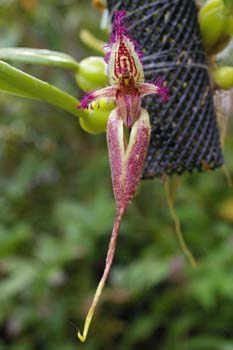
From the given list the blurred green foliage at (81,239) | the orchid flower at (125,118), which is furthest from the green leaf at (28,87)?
the blurred green foliage at (81,239)

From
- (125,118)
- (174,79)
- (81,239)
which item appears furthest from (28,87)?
(81,239)

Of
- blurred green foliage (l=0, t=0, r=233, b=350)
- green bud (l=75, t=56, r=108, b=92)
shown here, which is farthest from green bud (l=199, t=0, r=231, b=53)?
blurred green foliage (l=0, t=0, r=233, b=350)

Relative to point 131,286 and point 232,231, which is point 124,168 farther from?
point 232,231

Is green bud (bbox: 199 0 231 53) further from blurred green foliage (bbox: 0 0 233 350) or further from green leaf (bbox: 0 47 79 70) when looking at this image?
blurred green foliage (bbox: 0 0 233 350)

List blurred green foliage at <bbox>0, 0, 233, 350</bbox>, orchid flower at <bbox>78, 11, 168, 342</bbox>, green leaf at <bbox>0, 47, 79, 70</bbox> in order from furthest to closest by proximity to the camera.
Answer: blurred green foliage at <bbox>0, 0, 233, 350</bbox>
green leaf at <bbox>0, 47, 79, 70</bbox>
orchid flower at <bbox>78, 11, 168, 342</bbox>

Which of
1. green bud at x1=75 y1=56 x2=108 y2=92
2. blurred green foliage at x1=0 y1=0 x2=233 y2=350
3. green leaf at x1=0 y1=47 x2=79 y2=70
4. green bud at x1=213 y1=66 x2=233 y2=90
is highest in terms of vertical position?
green leaf at x1=0 y1=47 x2=79 y2=70

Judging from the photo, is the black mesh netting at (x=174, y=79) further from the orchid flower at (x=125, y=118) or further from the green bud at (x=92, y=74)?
the orchid flower at (x=125, y=118)
